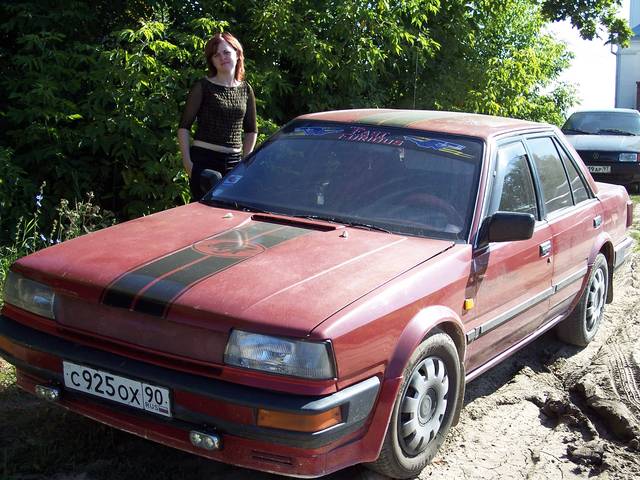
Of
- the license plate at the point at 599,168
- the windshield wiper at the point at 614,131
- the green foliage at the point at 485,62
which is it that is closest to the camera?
the green foliage at the point at 485,62

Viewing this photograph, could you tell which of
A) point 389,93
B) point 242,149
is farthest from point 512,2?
point 242,149

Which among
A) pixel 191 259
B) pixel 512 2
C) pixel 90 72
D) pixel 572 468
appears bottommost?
pixel 572 468

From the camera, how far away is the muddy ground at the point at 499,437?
342cm

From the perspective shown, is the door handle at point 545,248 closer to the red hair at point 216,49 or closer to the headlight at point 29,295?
the red hair at point 216,49

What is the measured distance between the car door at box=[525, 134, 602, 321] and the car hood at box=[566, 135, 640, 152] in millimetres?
8554

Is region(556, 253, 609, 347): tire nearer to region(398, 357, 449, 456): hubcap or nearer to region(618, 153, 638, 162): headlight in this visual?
region(398, 357, 449, 456): hubcap

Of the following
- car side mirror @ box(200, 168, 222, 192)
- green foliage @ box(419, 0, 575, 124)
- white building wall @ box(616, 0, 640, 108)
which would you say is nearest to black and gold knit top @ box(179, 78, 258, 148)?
car side mirror @ box(200, 168, 222, 192)

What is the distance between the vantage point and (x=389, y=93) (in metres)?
9.16

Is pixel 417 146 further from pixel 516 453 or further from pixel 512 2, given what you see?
pixel 512 2

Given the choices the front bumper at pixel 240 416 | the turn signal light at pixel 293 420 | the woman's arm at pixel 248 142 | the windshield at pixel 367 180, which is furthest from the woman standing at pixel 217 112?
the turn signal light at pixel 293 420

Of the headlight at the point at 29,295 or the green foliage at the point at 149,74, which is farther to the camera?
the green foliage at the point at 149,74

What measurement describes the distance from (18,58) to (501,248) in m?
→ 4.45

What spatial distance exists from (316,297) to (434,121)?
189cm

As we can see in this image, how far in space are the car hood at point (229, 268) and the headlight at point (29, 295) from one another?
51 millimetres
